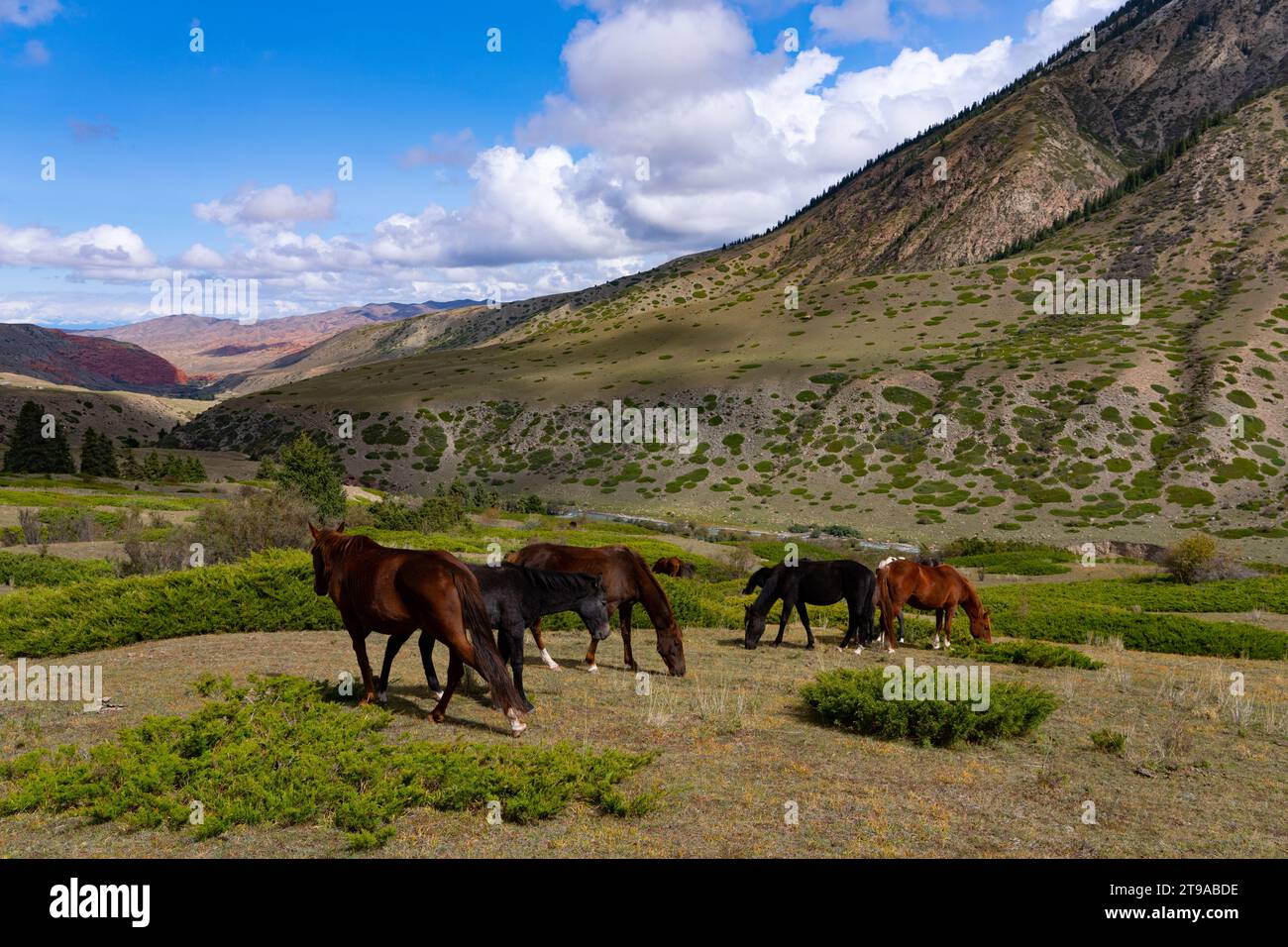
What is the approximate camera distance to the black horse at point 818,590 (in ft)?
57.8

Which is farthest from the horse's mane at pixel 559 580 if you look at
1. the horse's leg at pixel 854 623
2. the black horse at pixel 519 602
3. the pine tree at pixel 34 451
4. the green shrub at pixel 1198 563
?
the pine tree at pixel 34 451

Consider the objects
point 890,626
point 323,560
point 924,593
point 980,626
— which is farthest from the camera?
point 980,626

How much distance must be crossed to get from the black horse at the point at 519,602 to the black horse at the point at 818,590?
6.64 metres

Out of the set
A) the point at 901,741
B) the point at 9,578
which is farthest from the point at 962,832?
the point at 9,578

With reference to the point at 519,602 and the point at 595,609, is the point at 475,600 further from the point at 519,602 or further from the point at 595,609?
the point at 595,609

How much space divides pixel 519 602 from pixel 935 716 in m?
6.01

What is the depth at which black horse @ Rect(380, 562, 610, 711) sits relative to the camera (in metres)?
11.3

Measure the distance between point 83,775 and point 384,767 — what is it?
9.71 ft

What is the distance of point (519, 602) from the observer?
11.4 m

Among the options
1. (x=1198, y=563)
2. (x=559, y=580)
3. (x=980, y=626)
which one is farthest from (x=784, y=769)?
(x=1198, y=563)

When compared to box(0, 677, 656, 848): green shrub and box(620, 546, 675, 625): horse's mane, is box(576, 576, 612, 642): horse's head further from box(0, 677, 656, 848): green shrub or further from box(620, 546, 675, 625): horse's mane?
box(0, 677, 656, 848): green shrub

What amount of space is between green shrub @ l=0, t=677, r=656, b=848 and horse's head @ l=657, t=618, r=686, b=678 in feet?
16.7

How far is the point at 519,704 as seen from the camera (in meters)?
10.6

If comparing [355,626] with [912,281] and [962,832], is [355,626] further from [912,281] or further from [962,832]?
[912,281]
